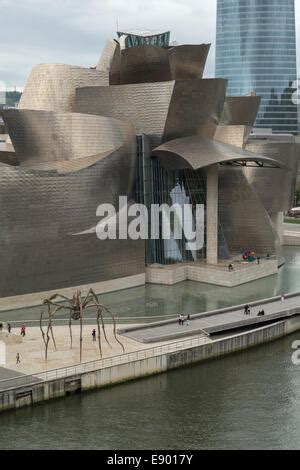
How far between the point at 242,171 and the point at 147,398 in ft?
70.9

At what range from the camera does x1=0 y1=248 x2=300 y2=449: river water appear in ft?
55.3

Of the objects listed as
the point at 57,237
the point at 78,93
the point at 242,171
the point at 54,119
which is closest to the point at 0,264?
the point at 57,237

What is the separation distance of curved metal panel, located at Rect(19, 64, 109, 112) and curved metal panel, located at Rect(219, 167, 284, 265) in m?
9.65

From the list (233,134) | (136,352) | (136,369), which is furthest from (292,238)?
(136,369)

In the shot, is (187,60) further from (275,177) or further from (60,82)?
(275,177)

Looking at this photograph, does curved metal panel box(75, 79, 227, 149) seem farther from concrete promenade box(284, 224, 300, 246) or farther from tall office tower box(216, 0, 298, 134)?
tall office tower box(216, 0, 298, 134)

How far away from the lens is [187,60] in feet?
119

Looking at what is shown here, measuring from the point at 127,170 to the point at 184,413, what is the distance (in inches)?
662

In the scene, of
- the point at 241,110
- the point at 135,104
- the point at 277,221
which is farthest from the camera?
the point at 277,221

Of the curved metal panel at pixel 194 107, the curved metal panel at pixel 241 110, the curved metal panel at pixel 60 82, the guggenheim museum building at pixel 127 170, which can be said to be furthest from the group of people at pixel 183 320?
the curved metal panel at pixel 241 110

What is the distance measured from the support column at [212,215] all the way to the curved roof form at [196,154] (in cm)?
151

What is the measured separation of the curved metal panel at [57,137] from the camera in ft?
96.7

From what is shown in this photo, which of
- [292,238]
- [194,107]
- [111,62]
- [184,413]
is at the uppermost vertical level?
[111,62]

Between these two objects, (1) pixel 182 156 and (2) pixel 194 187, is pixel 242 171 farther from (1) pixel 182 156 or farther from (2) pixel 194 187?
(1) pixel 182 156
